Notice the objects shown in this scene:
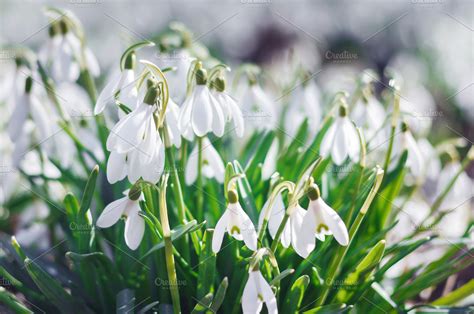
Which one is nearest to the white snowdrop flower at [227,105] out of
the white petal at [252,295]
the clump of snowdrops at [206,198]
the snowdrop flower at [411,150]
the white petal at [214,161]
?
the clump of snowdrops at [206,198]

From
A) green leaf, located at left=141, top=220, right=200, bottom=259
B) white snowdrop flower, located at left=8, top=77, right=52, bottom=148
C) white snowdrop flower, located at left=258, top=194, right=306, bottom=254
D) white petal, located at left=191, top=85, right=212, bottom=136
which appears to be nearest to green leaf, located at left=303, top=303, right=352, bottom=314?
white snowdrop flower, located at left=258, top=194, right=306, bottom=254

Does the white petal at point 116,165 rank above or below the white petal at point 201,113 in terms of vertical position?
below

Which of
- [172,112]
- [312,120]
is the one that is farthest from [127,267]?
[312,120]

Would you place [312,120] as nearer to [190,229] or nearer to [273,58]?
[190,229]

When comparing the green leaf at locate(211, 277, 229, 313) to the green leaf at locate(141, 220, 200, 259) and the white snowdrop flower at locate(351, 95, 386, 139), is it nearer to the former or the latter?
the green leaf at locate(141, 220, 200, 259)

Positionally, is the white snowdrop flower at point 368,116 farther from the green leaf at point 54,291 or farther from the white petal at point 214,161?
the green leaf at point 54,291

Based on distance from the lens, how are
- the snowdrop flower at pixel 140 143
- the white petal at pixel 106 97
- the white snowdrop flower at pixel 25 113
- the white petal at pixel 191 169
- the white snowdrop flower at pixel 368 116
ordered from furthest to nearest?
the white snowdrop flower at pixel 368 116 < the white snowdrop flower at pixel 25 113 < the white petal at pixel 191 169 < the white petal at pixel 106 97 < the snowdrop flower at pixel 140 143

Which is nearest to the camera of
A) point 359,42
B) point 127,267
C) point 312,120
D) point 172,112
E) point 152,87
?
point 152,87

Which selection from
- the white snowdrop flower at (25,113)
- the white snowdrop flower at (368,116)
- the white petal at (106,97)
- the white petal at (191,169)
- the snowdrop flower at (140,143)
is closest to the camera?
the snowdrop flower at (140,143)
